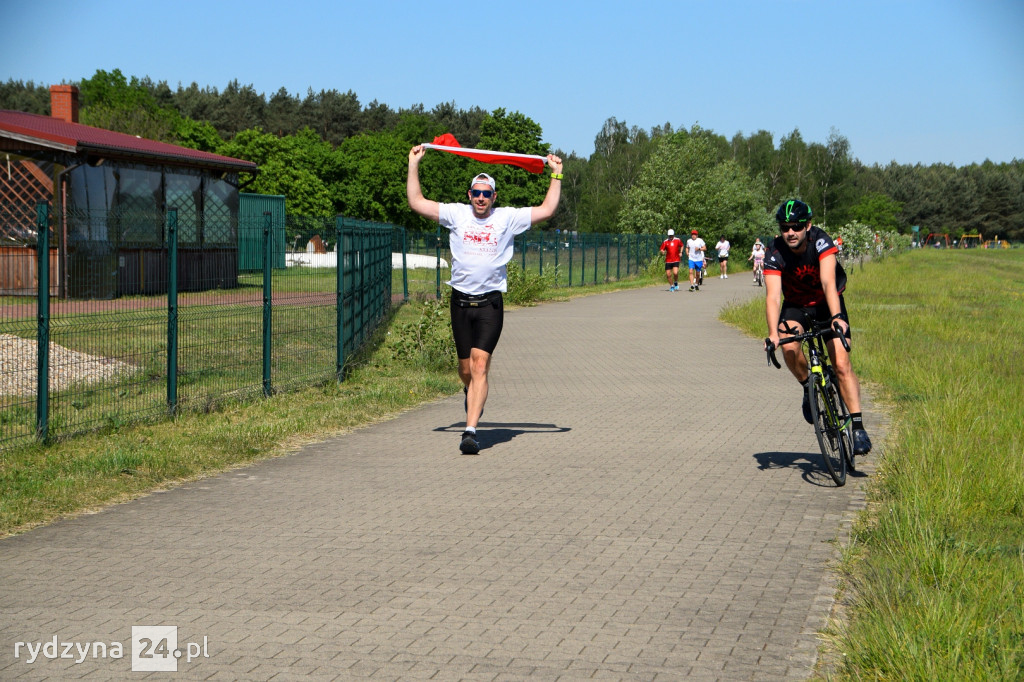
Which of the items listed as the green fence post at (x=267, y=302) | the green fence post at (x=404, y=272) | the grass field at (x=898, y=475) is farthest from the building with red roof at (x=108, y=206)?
the green fence post at (x=404, y=272)

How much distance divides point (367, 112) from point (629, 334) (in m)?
117

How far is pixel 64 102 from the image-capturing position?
109 feet

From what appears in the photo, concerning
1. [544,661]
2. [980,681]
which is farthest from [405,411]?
[980,681]

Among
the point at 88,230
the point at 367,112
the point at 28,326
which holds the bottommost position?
the point at 28,326

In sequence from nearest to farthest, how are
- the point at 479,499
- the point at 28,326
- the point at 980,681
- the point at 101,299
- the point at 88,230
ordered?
the point at 980,681
the point at 479,499
the point at 28,326
the point at 101,299
the point at 88,230

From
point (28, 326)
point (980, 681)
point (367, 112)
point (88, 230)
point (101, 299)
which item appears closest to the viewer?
point (980, 681)

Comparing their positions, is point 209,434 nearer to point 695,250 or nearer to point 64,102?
point 64,102

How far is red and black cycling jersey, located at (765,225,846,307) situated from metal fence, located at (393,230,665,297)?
12.6 meters

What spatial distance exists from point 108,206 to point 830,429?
1961 cm

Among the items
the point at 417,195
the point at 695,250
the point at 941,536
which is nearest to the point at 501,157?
the point at 417,195

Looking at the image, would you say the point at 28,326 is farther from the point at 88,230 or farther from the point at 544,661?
the point at 544,661

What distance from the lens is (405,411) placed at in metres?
11.4

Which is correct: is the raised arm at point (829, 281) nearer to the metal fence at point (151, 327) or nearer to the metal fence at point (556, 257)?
the metal fence at point (151, 327)

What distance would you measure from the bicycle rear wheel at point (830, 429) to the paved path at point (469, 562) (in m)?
0.18
